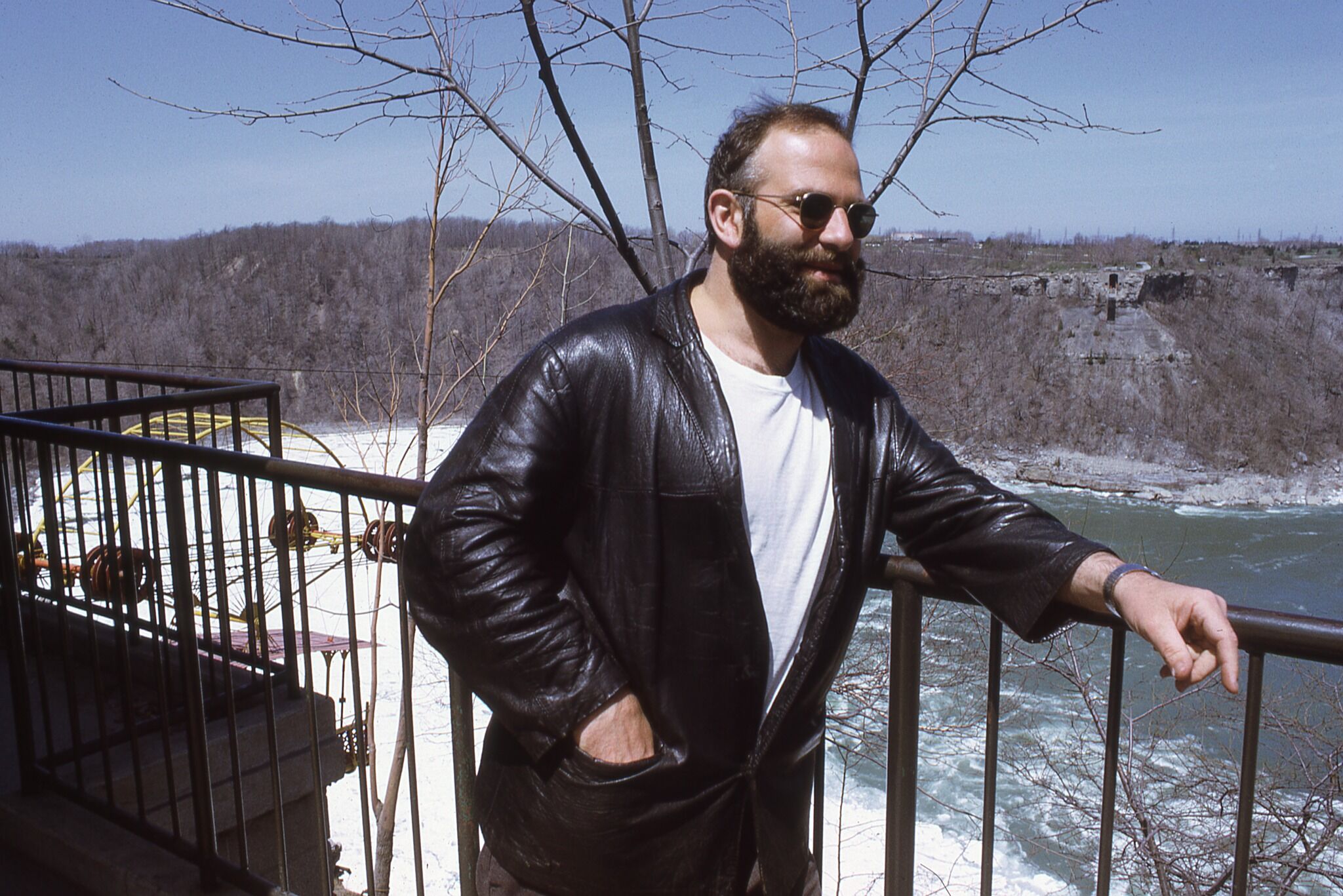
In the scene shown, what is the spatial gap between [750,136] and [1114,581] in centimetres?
93

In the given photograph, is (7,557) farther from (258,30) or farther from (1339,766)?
(1339,766)

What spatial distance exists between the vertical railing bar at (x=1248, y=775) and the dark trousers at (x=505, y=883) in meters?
0.67

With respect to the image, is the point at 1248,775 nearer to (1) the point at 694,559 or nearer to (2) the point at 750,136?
(1) the point at 694,559

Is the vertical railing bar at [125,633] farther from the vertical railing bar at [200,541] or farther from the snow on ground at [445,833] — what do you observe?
the snow on ground at [445,833]

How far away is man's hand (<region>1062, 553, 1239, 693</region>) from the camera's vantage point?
1.34m

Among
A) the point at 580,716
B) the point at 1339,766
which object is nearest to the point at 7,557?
the point at 580,716

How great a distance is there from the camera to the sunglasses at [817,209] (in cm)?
164

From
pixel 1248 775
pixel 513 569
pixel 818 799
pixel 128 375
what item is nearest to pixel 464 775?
pixel 818 799

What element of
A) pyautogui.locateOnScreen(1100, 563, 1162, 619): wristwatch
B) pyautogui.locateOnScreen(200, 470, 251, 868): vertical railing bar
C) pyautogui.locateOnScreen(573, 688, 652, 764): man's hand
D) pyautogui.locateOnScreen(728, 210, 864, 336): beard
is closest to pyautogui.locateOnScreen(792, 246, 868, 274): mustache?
pyautogui.locateOnScreen(728, 210, 864, 336): beard

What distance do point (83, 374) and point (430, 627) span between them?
3.77 meters

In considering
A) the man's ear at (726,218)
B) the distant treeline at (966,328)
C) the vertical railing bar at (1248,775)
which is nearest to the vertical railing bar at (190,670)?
the man's ear at (726,218)

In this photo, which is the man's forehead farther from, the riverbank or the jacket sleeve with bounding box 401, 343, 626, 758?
the riverbank

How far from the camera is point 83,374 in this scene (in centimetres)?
450

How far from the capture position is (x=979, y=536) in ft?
5.53
